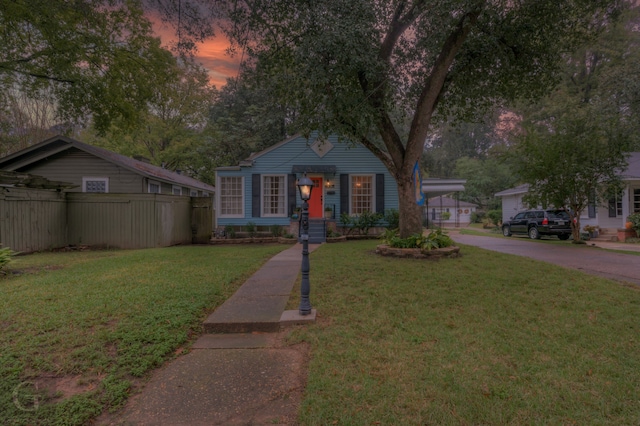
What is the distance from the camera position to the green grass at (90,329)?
8.12 feet

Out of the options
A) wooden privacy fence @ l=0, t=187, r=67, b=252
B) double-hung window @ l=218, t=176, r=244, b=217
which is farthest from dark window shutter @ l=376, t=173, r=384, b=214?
wooden privacy fence @ l=0, t=187, r=67, b=252

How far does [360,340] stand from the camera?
343cm

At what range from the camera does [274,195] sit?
14453 millimetres

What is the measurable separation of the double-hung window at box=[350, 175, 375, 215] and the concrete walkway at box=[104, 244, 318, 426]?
10299 millimetres

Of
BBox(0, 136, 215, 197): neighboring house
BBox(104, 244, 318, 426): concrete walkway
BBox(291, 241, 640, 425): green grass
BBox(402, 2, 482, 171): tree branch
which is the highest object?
BBox(402, 2, 482, 171): tree branch

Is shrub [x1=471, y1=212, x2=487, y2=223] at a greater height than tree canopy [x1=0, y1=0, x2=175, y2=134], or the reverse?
tree canopy [x1=0, y1=0, x2=175, y2=134]

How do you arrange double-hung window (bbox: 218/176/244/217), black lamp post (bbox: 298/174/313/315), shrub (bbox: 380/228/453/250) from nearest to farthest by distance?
black lamp post (bbox: 298/174/313/315), shrub (bbox: 380/228/453/250), double-hung window (bbox: 218/176/244/217)

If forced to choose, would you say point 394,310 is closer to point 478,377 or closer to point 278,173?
point 478,377

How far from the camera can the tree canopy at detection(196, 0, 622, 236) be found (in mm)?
7723

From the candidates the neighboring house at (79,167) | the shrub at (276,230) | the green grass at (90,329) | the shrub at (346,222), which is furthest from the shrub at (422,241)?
the neighboring house at (79,167)

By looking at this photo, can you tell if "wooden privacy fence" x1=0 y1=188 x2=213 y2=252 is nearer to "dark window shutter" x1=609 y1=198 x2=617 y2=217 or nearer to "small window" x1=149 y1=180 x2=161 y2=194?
"small window" x1=149 y1=180 x2=161 y2=194

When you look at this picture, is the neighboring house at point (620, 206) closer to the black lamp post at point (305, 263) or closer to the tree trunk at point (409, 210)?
the tree trunk at point (409, 210)

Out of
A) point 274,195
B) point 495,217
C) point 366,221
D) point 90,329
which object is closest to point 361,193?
point 366,221

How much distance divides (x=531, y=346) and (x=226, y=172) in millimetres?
13128
